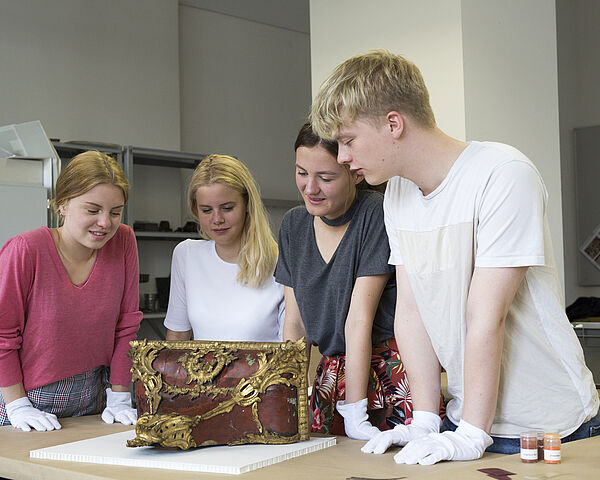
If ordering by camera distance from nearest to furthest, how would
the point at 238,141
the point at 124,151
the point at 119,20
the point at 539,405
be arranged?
the point at 539,405 → the point at 124,151 → the point at 119,20 → the point at 238,141

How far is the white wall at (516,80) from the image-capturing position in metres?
2.72

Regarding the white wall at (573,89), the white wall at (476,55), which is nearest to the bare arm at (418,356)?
the white wall at (476,55)

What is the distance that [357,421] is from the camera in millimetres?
1557

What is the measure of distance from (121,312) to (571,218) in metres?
4.02

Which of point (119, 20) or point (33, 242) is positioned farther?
point (119, 20)

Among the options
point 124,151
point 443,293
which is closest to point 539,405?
point 443,293

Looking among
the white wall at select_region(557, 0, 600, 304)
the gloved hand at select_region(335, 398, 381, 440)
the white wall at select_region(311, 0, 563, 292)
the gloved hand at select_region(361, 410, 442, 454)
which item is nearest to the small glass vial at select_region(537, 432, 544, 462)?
the gloved hand at select_region(361, 410, 442, 454)

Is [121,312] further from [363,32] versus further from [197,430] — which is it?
[363,32]

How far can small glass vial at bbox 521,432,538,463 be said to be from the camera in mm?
1203

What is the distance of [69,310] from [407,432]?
0.94m

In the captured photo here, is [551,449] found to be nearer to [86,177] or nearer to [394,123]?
[394,123]

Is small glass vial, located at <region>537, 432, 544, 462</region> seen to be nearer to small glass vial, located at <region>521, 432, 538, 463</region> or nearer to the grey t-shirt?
small glass vial, located at <region>521, 432, 538, 463</region>

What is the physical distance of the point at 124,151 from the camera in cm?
493

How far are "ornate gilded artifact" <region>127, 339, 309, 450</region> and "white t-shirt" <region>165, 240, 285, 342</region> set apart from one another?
54 cm
